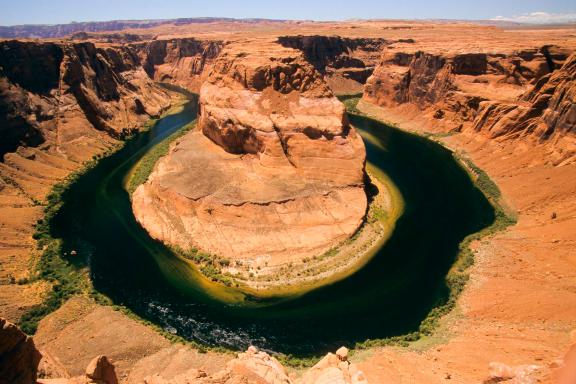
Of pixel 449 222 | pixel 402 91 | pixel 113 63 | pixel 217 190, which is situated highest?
pixel 113 63

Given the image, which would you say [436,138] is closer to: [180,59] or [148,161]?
[148,161]

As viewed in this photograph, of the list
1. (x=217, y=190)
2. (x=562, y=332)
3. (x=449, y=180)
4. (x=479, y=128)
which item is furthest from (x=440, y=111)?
(x=562, y=332)

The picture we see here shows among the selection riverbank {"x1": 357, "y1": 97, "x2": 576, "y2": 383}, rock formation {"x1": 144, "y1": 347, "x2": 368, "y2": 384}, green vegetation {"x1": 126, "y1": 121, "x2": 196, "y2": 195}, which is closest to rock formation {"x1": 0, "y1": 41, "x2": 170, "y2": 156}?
green vegetation {"x1": 126, "y1": 121, "x2": 196, "y2": 195}

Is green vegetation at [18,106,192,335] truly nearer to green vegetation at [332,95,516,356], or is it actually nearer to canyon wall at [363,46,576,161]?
green vegetation at [332,95,516,356]

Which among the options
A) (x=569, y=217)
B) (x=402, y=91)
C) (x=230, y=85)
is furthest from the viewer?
(x=402, y=91)

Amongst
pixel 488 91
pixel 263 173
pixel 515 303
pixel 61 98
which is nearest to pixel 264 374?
pixel 515 303

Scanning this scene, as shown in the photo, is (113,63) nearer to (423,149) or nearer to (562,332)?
(423,149)
